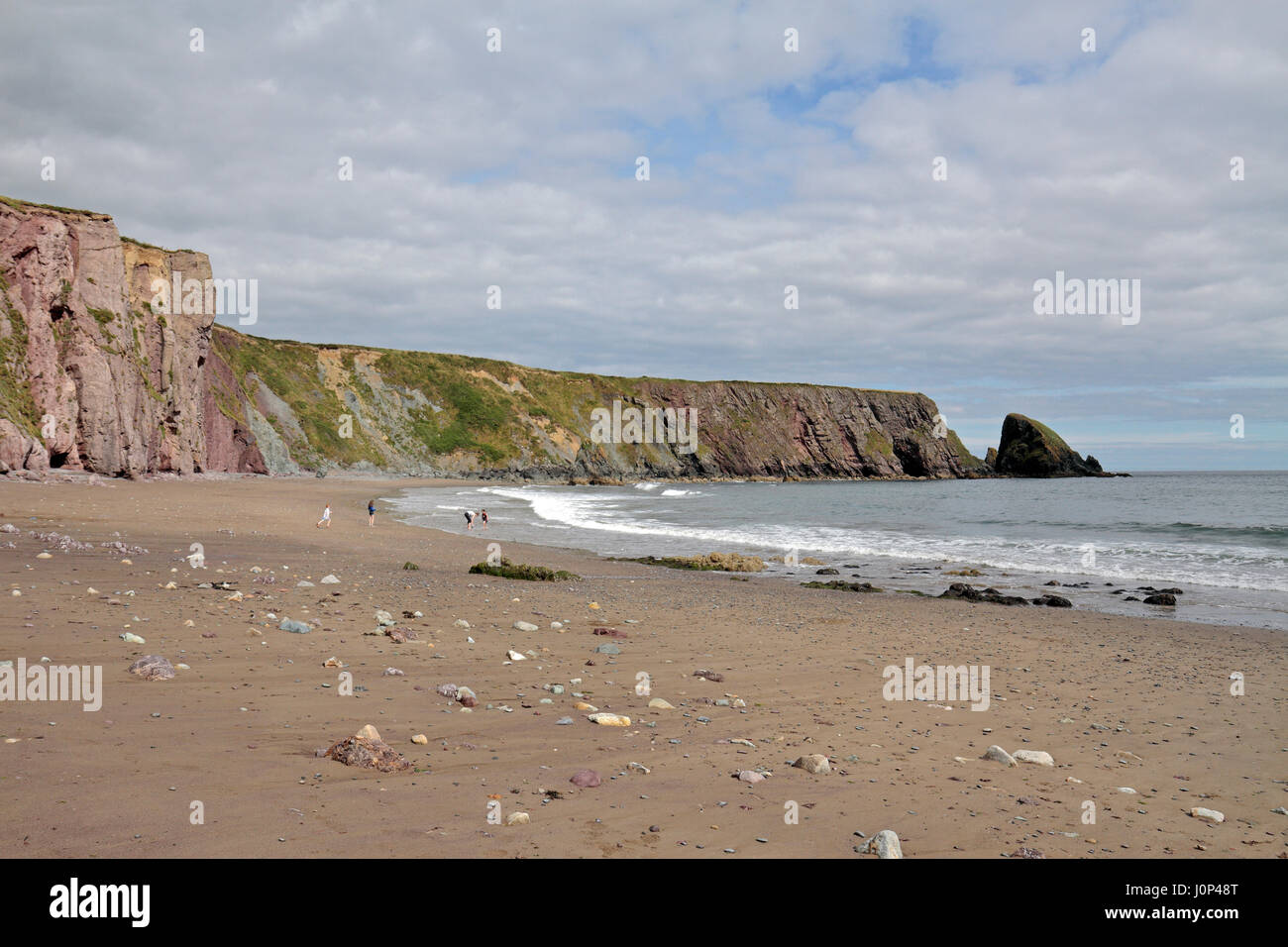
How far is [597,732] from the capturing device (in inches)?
234

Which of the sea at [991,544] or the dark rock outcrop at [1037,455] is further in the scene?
the dark rock outcrop at [1037,455]

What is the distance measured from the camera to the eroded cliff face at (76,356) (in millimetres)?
36531

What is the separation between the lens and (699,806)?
15.1 ft

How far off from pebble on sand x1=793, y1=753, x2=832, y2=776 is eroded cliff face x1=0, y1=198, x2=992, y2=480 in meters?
38.8

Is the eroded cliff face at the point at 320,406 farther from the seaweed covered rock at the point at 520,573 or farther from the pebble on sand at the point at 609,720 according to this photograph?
the pebble on sand at the point at 609,720

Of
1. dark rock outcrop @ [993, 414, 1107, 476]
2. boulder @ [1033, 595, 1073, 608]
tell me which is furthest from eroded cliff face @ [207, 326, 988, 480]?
boulder @ [1033, 595, 1073, 608]

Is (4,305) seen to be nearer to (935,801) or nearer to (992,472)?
(935,801)

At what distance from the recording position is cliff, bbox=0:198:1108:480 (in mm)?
38781

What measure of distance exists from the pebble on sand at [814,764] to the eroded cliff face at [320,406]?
38793 millimetres

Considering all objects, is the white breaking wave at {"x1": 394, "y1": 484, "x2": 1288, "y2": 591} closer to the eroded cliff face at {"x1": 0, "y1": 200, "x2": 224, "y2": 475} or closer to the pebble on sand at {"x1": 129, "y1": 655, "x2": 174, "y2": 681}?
the pebble on sand at {"x1": 129, "y1": 655, "x2": 174, "y2": 681}

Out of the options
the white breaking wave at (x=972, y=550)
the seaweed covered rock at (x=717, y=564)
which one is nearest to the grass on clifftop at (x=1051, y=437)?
the white breaking wave at (x=972, y=550)
